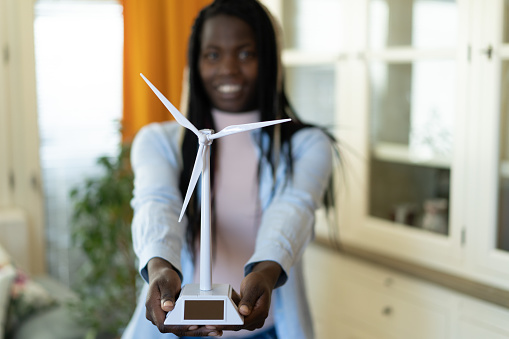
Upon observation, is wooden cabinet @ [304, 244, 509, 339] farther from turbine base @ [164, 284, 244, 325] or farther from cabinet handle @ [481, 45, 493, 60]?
turbine base @ [164, 284, 244, 325]

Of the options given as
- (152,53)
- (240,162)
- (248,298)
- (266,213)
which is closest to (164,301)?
(248,298)

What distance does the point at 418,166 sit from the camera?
2107 millimetres

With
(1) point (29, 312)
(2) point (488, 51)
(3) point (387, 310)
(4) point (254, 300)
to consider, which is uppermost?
(2) point (488, 51)

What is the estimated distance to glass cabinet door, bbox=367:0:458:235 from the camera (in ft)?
6.43

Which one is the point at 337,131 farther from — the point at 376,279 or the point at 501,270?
the point at 501,270

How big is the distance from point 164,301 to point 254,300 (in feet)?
0.47

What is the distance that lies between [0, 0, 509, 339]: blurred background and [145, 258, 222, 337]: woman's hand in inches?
25.2

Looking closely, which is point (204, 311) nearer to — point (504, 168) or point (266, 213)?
point (266, 213)

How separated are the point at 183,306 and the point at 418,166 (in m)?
1.33

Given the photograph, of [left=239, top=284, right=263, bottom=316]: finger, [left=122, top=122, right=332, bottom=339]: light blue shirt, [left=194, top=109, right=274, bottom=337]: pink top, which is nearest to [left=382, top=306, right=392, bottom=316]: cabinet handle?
[left=122, top=122, right=332, bottom=339]: light blue shirt

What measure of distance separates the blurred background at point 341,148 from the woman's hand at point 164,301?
0.64m

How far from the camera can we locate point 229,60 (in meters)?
1.37

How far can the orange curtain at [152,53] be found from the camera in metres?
2.86

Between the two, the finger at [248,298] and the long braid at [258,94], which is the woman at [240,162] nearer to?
the long braid at [258,94]
